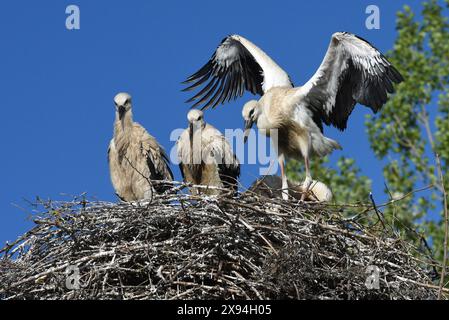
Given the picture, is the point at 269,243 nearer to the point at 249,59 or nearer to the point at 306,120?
the point at 306,120

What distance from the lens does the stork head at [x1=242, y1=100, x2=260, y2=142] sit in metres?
9.65

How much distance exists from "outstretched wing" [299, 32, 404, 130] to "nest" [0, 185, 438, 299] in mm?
2190

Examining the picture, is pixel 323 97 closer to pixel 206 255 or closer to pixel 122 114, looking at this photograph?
pixel 122 114

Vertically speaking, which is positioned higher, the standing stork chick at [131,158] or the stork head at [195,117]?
the stork head at [195,117]

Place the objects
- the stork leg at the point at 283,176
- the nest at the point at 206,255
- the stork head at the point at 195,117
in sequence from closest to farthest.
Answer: the nest at the point at 206,255, the stork leg at the point at 283,176, the stork head at the point at 195,117

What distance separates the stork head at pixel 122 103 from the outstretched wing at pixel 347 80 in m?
1.53

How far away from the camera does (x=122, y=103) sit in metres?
9.56

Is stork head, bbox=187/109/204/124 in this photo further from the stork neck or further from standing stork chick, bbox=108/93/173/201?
the stork neck

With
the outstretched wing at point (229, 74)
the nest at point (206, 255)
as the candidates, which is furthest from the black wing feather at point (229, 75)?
the nest at point (206, 255)

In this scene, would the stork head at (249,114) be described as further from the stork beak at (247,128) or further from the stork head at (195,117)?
the stork head at (195,117)

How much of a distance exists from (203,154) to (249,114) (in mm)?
565

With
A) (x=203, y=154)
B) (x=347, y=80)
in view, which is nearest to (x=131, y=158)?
(x=203, y=154)

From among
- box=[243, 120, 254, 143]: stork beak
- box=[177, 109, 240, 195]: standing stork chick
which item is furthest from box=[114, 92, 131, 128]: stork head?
box=[243, 120, 254, 143]: stork beak

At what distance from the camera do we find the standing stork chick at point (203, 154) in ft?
30.9
